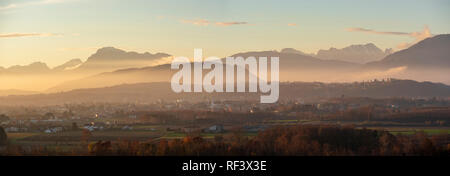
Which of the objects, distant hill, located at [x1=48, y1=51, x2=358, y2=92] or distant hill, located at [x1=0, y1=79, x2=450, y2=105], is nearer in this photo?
distant hill, located at [x1=0, y1=79, x2=450, y2=105]

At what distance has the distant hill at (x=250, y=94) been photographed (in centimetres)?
10475

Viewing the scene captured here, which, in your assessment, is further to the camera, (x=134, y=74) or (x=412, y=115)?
(x=134, y=74)

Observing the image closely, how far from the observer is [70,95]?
12344cm

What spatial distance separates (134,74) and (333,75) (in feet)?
179

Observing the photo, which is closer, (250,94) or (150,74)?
(250,94)

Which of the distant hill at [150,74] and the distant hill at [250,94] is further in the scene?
the distant hill at [150,74]

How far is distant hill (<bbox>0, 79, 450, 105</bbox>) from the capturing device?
10475cm

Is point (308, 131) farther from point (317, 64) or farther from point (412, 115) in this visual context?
point (317, 64)

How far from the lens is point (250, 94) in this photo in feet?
353
